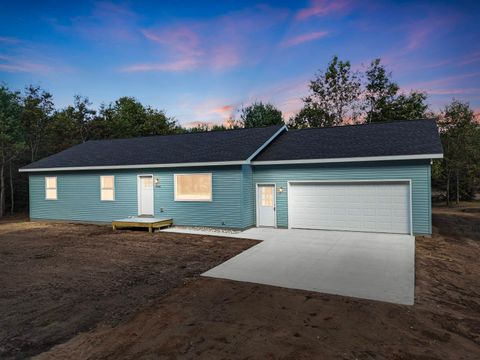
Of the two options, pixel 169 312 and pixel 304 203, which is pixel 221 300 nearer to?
pixel 169 312

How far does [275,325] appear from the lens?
4379mm

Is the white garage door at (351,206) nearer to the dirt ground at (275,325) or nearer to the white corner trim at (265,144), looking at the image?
the white corner trim at (265,144)

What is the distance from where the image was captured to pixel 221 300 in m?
5.40

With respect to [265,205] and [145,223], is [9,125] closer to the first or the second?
[145,223]

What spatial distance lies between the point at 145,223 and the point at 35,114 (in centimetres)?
1643

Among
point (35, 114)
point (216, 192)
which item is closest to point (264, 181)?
point (216, 192)

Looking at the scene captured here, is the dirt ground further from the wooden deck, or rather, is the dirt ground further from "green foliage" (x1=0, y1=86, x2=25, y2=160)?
"green foliage" (x1=0, y1=86, x2=25, y2=160)

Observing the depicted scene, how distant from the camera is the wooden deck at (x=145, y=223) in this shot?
12.5m

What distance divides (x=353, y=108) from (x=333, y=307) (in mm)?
28593

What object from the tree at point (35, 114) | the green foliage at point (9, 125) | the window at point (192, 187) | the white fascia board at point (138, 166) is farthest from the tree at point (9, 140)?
the window at point (192, 187)

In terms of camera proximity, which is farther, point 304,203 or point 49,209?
point 49,209

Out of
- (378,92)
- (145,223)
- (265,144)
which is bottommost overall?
(145,223)

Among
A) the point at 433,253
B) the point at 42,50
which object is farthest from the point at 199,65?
the point at 433,253

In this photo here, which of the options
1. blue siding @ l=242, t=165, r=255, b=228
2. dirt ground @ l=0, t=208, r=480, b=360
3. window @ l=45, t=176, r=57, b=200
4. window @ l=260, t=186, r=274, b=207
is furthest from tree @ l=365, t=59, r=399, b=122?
window @ l=45, t=176, r=57, b=200
